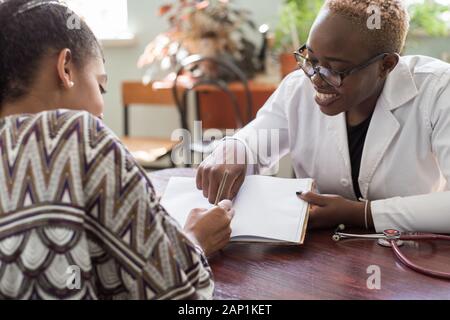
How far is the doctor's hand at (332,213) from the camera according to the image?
1.14 m

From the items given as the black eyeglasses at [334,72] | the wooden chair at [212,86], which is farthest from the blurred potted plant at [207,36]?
the black eyeglasses at [334,72]

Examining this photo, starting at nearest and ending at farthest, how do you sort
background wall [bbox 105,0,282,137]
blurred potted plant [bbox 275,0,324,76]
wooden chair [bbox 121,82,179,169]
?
blurred potted plant [bbox 275,0,324,76]
wooden chair [bbox 121,82,179,169]
background wall [bbox 105,0,282,137]

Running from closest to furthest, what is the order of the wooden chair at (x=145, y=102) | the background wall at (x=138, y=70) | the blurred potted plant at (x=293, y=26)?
the blurred potted plant at (x=293, y=26), the wooden chair at (x=145, y=102), the background wall at (x=138, y=70)

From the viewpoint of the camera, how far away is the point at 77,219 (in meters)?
0.66

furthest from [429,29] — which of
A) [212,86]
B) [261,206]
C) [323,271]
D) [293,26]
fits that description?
[323,271]

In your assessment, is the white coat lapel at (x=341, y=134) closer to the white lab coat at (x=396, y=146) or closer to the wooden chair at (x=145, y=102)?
the white lab coat at (x=396, y=146)

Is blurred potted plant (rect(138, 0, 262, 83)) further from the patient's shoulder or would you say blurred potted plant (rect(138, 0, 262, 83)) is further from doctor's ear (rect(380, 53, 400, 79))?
the patient's shoulder

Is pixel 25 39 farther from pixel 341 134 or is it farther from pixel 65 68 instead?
pixel 341 134

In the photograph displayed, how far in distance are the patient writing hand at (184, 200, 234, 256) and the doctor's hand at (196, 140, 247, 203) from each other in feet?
0.49

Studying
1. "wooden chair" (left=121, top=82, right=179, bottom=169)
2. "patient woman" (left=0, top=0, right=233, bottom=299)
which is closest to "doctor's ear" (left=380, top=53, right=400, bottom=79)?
"patient woman" (left=0, top=0, right=233, bottom=299)

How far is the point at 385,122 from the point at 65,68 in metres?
0.82

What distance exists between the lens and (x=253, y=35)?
351 centimetres

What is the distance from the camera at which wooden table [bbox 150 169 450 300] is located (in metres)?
0.87

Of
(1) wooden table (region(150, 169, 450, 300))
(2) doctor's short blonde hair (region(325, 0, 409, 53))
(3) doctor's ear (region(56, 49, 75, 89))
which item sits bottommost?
(1) wooden table (region(150, 169, 450, 300))
